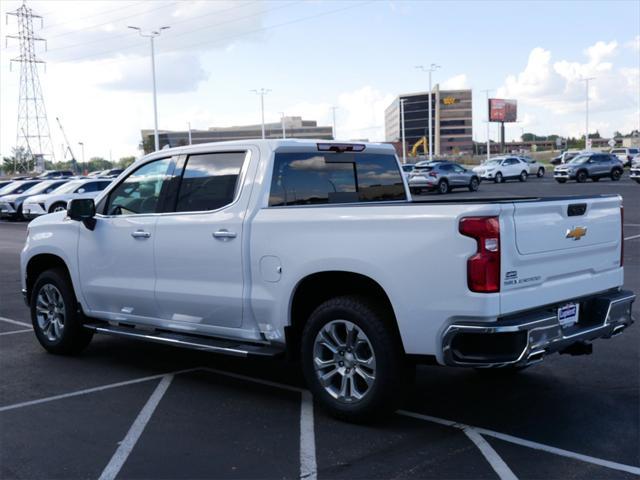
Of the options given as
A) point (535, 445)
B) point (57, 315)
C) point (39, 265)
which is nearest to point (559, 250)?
point (535, 445)

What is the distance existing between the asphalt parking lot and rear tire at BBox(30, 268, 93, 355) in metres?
0.16

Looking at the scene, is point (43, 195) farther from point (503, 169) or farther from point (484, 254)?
point (503, 169)

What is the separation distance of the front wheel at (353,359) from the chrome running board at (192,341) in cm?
39

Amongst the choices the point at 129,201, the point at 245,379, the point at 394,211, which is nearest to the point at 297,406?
the point at 245,379

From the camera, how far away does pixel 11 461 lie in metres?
4.74

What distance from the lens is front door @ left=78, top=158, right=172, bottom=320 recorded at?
6535mm

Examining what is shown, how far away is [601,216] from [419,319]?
1650 mm

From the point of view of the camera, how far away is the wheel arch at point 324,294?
5148mm

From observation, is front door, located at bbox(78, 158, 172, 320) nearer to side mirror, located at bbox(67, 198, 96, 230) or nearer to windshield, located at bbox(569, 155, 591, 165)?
side mirror, located at bbox(67, 198, 96, 230)

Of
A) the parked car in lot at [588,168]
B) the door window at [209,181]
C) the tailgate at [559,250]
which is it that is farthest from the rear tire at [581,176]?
the door window at [209,181]

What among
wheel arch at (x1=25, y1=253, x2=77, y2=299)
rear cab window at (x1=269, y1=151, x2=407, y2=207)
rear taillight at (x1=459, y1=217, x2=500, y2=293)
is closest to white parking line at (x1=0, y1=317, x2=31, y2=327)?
wheel arch at (x1=25, y1=253, x2=77, y2=299)

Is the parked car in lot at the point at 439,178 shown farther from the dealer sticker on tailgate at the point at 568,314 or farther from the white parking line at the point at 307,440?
the dealer sticker on tailgate at the point at 568,314

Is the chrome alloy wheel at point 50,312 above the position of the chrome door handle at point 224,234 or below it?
below

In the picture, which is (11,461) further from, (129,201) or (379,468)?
(129,201)
